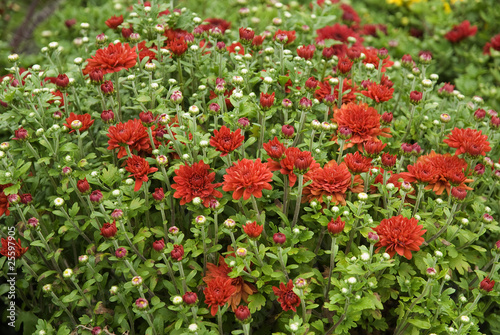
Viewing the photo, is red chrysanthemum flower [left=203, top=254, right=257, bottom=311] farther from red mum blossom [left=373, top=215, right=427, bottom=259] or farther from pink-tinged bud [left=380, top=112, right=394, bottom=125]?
pink-tinged bud [left=380, top=112, right=394, bottom=125]

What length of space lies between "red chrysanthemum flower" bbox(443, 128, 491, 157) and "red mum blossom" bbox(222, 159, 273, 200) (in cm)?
109

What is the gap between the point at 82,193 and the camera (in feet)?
6.63

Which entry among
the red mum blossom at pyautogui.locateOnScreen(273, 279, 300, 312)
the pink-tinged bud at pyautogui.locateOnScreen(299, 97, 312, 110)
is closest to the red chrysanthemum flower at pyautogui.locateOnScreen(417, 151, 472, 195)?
the pink-tinged bud at pyautogui.locateOnScreen(299, 97, 312, 110)

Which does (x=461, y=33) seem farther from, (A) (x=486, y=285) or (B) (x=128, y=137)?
(B) (x=128, y=137)

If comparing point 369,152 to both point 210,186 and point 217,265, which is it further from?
point 217,265

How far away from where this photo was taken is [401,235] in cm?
187

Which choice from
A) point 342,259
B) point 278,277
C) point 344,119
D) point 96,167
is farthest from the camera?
point 96,167

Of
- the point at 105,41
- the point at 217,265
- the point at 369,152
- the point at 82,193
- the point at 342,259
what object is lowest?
the point at 217,265

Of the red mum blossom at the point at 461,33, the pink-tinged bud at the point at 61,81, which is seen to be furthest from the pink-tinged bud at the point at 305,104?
the red mum blossom at the point at 461,33

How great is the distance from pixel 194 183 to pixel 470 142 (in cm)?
142

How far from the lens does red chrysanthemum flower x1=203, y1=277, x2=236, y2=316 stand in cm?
176

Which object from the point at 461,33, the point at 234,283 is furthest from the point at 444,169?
the point at 461,33

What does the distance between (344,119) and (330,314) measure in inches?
40.5

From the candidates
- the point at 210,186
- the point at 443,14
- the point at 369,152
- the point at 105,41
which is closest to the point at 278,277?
the point at 210,186
